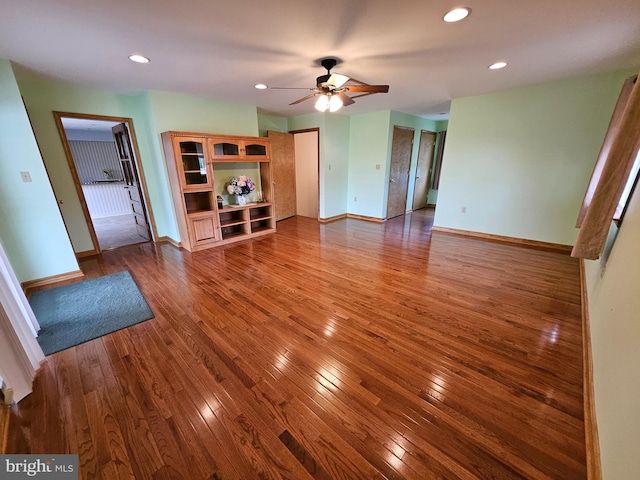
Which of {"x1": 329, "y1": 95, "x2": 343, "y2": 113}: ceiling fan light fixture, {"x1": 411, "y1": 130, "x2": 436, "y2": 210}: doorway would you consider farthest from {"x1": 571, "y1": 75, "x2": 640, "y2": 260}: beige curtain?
{"x1": 411, "y1": 130, "x2": 436, "y2": 210}: doorway

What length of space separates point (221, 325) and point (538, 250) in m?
4.56

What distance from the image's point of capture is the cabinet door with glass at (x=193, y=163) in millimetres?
3473

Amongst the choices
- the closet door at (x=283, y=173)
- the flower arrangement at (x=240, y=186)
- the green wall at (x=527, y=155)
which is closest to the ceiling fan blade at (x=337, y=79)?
the flower arrangement at (x=240, y=186)

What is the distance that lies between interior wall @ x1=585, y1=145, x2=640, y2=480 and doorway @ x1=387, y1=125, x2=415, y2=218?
3.95 metres

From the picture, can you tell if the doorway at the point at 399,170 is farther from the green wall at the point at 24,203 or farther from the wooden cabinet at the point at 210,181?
the green wall at the point at 24,203

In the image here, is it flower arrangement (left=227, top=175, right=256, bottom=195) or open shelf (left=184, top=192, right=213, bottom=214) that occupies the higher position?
flower arrangement (left=227, top=175, right=256, bottom=195)

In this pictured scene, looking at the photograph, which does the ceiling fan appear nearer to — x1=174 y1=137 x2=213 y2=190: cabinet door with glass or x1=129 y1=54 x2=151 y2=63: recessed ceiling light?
x1=129 y1=54 x2=151 y2=63: recessed ceiling light

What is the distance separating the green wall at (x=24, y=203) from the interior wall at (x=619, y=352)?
4.71 meters

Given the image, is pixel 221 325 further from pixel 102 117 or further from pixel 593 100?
pixel 593 100

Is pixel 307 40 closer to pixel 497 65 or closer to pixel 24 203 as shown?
pixel 497 65

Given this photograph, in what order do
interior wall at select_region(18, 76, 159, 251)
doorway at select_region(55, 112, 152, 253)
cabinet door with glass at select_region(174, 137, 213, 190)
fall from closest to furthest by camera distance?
interior wall at select_region(18, 76, 159, 251)
cabinet door with glass at select_region(174, 137, 213, 190)
doorway at select_region(55, 112, 152, 253)

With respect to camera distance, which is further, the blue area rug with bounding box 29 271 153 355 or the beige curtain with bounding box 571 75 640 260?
the blue area rug with bounding box 29 271 153 355

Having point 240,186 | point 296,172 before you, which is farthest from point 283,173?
point 240,186

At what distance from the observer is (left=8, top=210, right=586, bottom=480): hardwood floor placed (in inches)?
45.1
